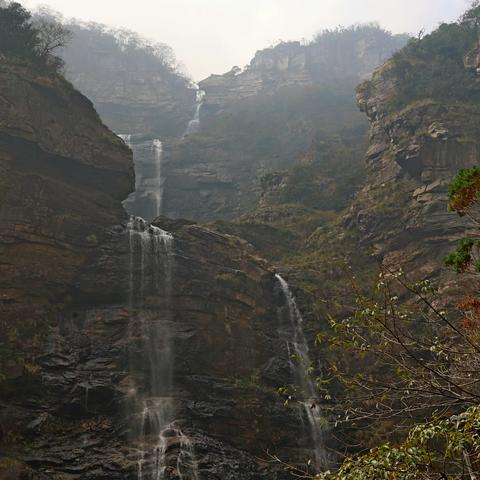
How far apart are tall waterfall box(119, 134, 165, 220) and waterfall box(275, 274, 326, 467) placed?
20981 mm

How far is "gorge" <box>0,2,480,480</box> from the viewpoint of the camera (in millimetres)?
20234

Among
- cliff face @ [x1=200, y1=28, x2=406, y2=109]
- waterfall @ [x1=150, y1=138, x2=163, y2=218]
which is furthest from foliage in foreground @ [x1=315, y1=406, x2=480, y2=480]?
cliff face @ [x1=200, y1=28, x2=406, y2=109]

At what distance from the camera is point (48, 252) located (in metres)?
24.6

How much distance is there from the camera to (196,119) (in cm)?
7694

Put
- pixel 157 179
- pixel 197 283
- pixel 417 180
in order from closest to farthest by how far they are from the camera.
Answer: pixel 197 283 → pixel 417 180 → pixel 157 179

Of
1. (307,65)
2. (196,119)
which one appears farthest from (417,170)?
(307,65)

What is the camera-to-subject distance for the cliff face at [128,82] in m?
75.3

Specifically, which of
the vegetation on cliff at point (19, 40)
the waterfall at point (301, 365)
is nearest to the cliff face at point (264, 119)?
the vegetation on cliff at point (19, 40)

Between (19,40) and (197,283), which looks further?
(19,40)

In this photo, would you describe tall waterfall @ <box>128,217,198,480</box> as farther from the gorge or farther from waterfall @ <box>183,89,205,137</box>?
waterfall @ <box>183,89,205,137</box>

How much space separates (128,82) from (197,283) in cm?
6299

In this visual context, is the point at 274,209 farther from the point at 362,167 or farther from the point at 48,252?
the point at 48,252

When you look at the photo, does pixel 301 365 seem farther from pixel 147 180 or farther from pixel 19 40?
pixel 147 180

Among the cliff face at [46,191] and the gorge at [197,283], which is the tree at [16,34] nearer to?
the gorge at [197,283]
